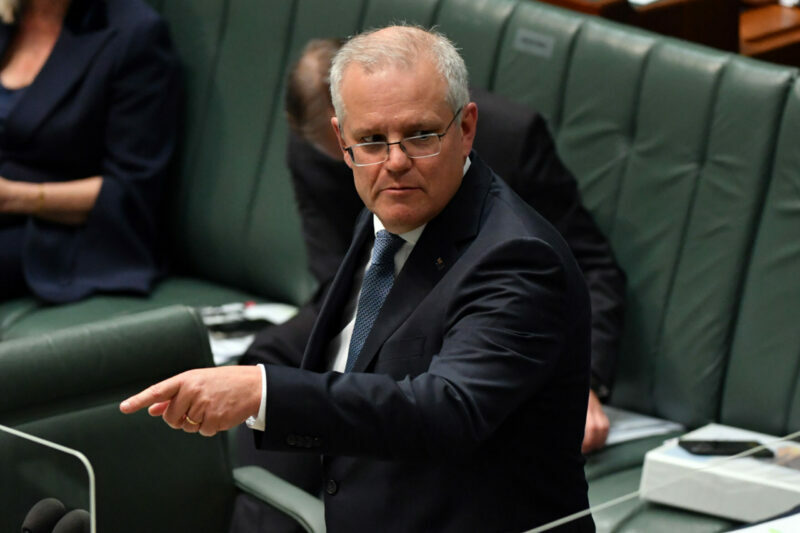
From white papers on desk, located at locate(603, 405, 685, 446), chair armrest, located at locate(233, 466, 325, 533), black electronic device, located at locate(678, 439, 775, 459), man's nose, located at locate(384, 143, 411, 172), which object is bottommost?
white papers on desk, located at locate(603, 405, 685, 446)

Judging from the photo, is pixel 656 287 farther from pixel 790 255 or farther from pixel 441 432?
pixel 441 432

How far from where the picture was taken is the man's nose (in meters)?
1.56

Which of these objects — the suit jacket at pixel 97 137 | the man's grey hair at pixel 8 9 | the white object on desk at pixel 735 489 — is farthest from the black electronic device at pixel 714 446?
the man's grey hair at pixel 8 9

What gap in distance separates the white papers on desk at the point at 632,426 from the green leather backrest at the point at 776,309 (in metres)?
0.17

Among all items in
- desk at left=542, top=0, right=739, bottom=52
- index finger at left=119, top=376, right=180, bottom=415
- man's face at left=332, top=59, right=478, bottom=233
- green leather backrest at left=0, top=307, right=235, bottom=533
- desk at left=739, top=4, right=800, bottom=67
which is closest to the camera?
index finger at left=119, top=376, right=180, bottom=415

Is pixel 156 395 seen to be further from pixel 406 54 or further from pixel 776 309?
pixel 776 309

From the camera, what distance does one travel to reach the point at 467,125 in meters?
1.64

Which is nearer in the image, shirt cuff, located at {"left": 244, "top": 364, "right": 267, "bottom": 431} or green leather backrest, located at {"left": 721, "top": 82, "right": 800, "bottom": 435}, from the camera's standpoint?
shirt cuff, located at {"left": 244, "top": 364, "right": 267, "bottom": 431}

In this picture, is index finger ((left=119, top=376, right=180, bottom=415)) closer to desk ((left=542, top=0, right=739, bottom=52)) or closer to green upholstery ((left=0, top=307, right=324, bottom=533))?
green upholstery ((left=0, top=307, right=324, bottom=533))

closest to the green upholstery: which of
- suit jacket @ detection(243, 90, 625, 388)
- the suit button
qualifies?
the suit button

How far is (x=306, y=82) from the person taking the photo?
9.11 ft

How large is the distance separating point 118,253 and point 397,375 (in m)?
2.08

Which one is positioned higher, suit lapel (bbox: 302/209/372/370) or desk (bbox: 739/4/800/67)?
desk (bbox: 739/4/800/67)

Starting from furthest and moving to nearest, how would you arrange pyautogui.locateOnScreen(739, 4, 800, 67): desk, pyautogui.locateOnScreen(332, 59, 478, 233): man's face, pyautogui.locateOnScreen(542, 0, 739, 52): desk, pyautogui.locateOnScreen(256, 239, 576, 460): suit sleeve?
1. pyautogui.locateOnScreen(542, 0, 739, 52): desk
2. pyautogui.locateOnScreen(739, 4, 800, 67): desk
3. pyautogui.locateOnScreen(332, 59, 478, 233): man's face
4. pyautogui.locateOnScreen(256, 239, 576, 460): suit sleeve
